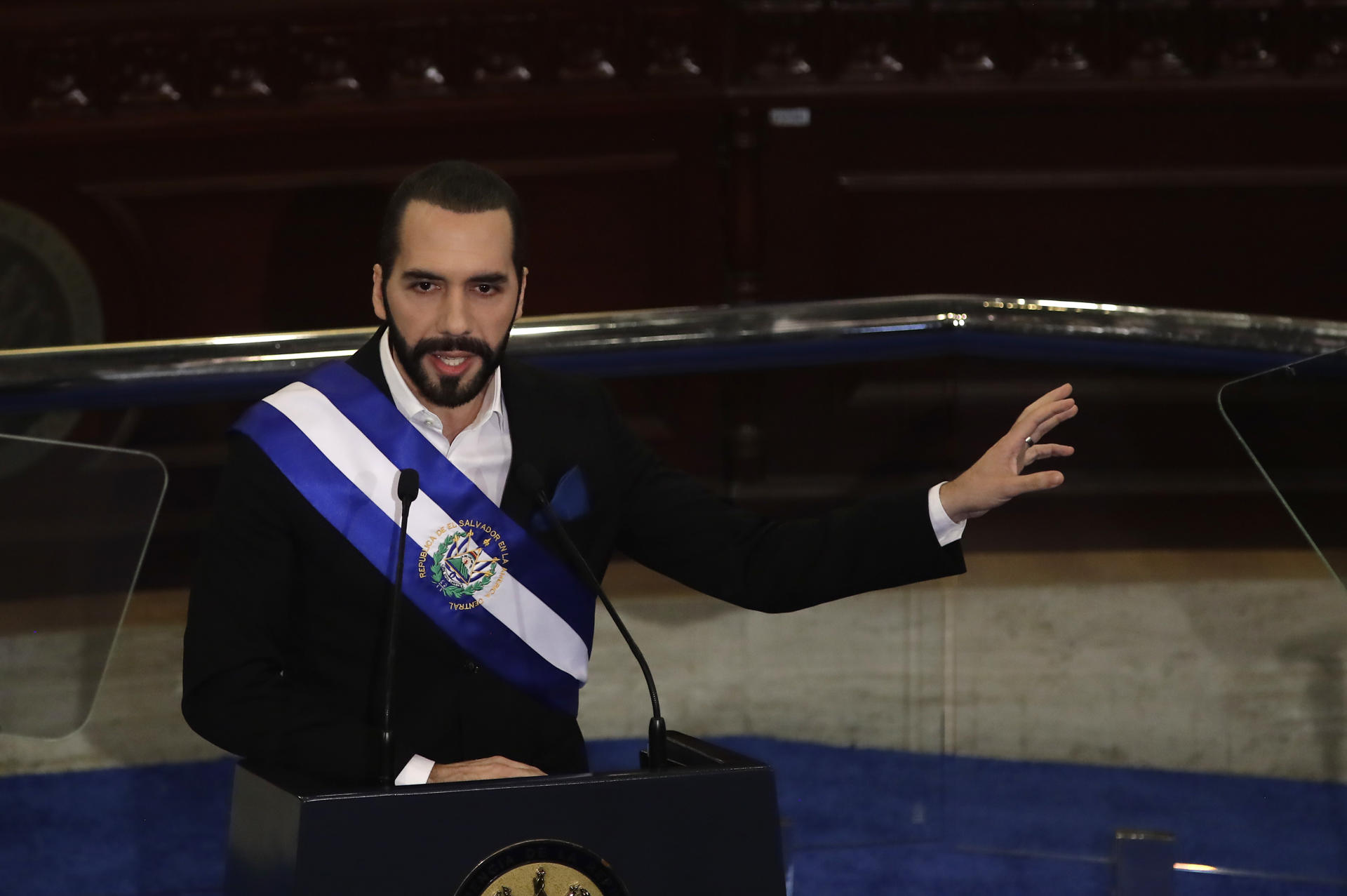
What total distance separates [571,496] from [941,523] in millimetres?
376

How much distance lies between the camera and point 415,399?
169cm

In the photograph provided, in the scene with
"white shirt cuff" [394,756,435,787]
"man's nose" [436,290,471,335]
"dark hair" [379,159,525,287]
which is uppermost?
"dark hair" [379,159,525,287]

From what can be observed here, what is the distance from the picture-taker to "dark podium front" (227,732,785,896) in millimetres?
1265

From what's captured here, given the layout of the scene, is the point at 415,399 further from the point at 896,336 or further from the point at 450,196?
the point at 896,336

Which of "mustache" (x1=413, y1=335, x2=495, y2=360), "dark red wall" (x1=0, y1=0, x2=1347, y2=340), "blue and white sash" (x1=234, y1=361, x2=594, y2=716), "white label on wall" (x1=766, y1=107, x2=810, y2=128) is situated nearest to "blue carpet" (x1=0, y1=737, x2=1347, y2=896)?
"blue and white sash" (x1=234, y1=361, x2=594, y2=716)

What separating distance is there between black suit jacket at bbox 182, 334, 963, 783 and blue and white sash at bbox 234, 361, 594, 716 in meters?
0.02

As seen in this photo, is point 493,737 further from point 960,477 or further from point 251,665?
point 960,477

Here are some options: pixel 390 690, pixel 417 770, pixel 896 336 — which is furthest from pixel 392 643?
pixel 896 336

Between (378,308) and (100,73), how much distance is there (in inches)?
101

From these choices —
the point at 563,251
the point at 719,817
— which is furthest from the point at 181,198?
the point at 719,817

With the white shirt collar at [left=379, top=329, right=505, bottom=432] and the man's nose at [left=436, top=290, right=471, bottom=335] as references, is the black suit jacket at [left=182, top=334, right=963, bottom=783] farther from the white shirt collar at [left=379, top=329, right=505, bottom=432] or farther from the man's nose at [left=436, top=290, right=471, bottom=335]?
the man's nose at [left=436, top=290, right=471, bottom=335]

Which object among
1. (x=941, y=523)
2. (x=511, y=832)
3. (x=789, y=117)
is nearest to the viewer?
(x=511, y=832)

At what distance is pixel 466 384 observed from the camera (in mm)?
1625

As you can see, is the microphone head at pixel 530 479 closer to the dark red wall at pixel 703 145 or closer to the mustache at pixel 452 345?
the mustache at pixel 452 345
